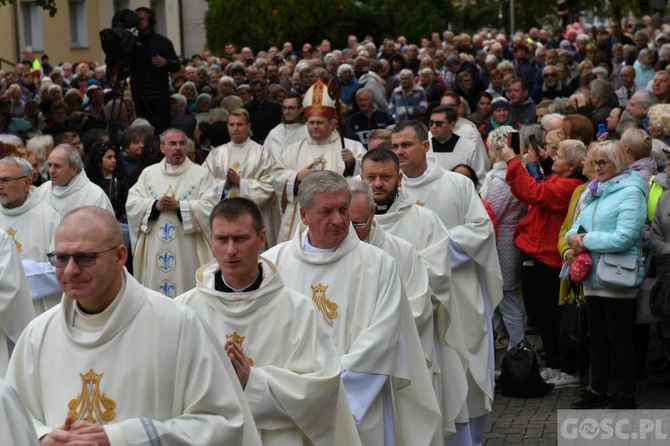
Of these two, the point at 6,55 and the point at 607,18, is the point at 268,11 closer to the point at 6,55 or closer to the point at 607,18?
the point at 6,55

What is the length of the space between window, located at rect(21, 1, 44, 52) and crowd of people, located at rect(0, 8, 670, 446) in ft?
66.0

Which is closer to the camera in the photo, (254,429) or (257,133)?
(254,429)

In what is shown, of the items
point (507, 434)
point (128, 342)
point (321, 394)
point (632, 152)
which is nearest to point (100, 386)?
point (128, 342)

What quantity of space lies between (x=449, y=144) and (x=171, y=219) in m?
2.51

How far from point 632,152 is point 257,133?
288 inches

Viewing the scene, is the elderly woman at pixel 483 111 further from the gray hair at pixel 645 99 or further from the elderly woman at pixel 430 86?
the elderly woman at pixel 430 86

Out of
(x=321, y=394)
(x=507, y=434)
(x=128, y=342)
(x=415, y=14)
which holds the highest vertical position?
(x=415, y=14)

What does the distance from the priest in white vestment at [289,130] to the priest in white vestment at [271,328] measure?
26.3 ft

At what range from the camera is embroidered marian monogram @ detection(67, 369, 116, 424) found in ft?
14.2

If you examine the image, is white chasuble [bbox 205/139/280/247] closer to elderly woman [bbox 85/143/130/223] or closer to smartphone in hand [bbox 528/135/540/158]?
elderly woman [bbox 85/143/130/223]

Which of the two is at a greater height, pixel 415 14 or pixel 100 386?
pixel 415 14

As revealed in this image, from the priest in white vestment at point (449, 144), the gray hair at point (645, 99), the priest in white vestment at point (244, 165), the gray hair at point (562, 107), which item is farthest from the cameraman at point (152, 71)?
the gray hair at point (645, 99)

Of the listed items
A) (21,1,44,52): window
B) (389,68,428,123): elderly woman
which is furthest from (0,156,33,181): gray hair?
(21,1,44,52): window

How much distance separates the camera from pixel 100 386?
433 centimetres
